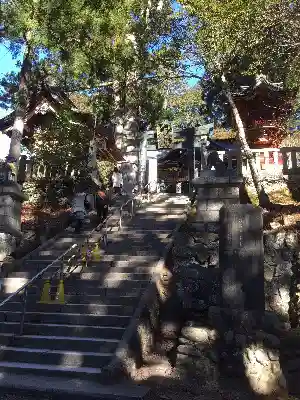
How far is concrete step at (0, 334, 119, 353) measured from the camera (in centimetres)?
685

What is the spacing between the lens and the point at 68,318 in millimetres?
7844

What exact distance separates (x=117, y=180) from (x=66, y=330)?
13043mm

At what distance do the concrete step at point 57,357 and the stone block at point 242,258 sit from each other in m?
2.28

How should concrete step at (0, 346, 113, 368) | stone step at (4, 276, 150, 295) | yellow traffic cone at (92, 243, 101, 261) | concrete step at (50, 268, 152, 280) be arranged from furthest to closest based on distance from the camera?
yellow traffic cone at (92, 243, 101, 261) < concrete step at (50, 268, 152, 280) < stone step at (4, 276, 150, 295) < concrete step at (0, 346, 113, 368)

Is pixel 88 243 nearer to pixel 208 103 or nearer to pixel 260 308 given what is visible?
pixel 260 308

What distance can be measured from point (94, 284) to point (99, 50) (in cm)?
971

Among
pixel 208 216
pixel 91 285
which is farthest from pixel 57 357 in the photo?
pixel 208 216

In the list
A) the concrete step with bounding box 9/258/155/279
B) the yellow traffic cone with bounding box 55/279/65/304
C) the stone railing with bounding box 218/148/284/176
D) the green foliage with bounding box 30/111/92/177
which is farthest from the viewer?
the green foliage with bounding box 30/111/92/177

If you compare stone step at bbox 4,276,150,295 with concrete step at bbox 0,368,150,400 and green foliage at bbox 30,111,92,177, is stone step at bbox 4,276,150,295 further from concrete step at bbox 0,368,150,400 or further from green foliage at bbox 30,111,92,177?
green foliage at bbox 30,111,92,177

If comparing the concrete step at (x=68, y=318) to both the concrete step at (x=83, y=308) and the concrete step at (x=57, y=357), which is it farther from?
the concrete step at (x=57, y=357)

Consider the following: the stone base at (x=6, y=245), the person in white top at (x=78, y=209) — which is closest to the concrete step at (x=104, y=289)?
the stone base at (x=6, y=245)

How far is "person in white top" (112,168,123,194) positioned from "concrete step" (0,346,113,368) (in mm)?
12752

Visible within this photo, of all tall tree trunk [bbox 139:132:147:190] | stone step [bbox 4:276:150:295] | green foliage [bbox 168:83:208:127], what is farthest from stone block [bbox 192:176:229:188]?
green foliage [bbox 168:83:208:127]

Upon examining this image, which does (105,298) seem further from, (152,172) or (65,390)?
(152,172)
